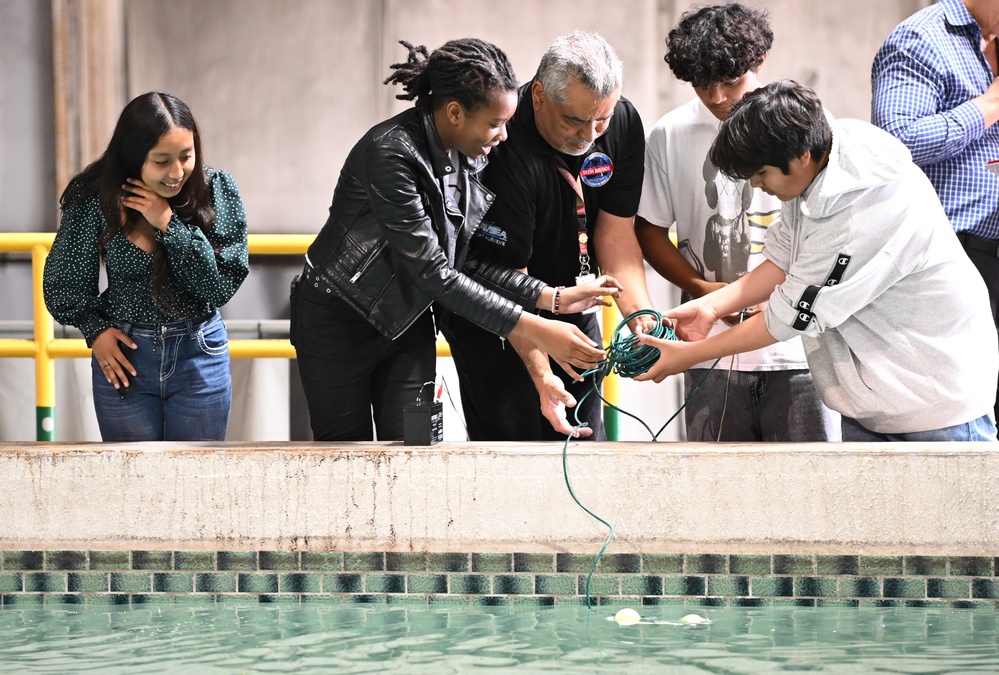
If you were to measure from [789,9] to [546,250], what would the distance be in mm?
2665

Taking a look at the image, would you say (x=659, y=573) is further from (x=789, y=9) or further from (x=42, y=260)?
(x=789, y=9)

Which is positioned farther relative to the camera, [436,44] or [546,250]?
[436,44]

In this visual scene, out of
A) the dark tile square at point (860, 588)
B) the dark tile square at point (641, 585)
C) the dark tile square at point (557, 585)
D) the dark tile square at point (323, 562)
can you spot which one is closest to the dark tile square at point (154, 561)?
the dark tile square at point (323, 562)

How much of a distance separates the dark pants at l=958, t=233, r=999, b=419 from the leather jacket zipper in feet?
5.70

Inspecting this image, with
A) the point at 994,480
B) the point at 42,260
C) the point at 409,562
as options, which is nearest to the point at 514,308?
the point at 409,562

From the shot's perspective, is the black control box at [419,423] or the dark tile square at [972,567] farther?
the black control box at [419,423]

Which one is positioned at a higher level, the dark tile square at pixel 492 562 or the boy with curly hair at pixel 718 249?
the boy with curly hair at pixel 718 249

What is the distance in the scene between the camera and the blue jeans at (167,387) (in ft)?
10.1

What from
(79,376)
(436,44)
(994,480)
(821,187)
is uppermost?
(436,44)

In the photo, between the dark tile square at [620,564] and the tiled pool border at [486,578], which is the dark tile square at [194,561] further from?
the dark tile square at [620,564]

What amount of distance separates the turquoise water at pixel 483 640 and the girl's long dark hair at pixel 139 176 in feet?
3.11

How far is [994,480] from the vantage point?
2.63m

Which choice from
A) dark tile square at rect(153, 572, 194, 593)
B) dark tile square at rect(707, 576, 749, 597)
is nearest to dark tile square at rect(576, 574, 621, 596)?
dark tile square at rect(707, 576, 749, 597)

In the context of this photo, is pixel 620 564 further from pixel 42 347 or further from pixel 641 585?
pixel 42 347
